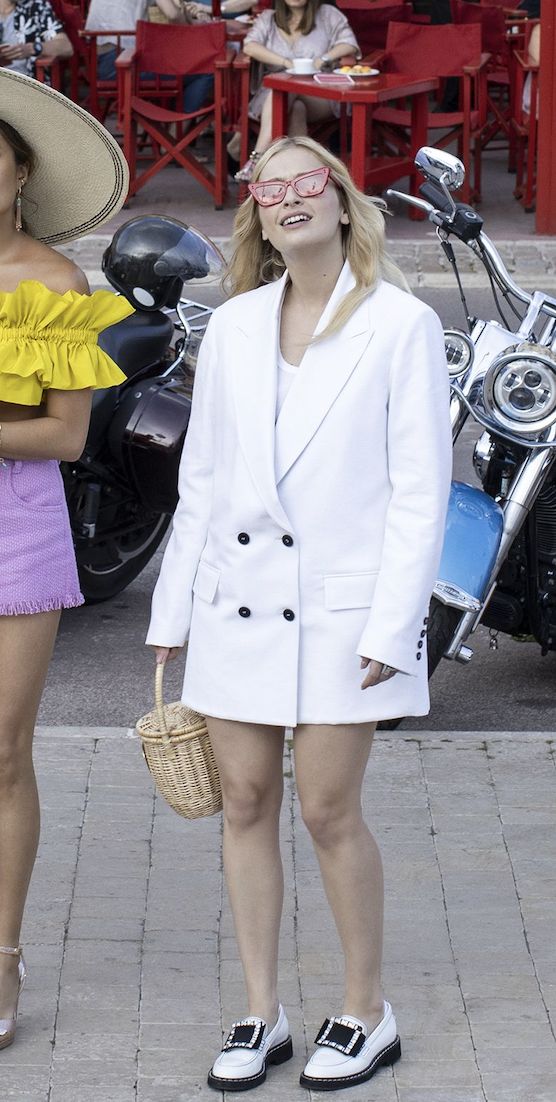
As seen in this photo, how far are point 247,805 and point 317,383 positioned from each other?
2.64 ft

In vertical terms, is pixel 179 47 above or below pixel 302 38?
below

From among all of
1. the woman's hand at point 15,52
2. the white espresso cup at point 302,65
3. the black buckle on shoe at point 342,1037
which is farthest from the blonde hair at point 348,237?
the woman's hand at point 15,52

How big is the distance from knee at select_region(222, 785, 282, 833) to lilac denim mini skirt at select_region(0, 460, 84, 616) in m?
0.50

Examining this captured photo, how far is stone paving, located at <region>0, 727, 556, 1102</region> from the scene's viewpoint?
126 inches

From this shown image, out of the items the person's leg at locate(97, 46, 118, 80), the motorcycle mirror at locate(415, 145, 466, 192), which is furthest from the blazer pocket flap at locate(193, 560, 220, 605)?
the person's leg at locate(97, 46, 118, 80)

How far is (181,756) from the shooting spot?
10.5 feet

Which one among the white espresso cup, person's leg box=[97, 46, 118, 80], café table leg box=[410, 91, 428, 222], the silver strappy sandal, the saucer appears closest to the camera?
the silver strappy sandal

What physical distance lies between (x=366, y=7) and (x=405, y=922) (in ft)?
37.4

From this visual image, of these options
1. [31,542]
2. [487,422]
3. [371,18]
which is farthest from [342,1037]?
[371,18]

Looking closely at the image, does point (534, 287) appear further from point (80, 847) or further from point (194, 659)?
point (194, 659)

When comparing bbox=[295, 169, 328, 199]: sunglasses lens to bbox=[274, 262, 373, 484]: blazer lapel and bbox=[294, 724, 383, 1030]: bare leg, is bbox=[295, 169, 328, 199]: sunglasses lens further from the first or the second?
bbox=[294, 724, 383, 1030]: bare leg

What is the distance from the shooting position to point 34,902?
3832 millimetres

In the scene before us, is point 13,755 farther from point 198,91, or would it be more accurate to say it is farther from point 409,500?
point 198,91

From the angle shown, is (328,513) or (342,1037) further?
(342,1037)
